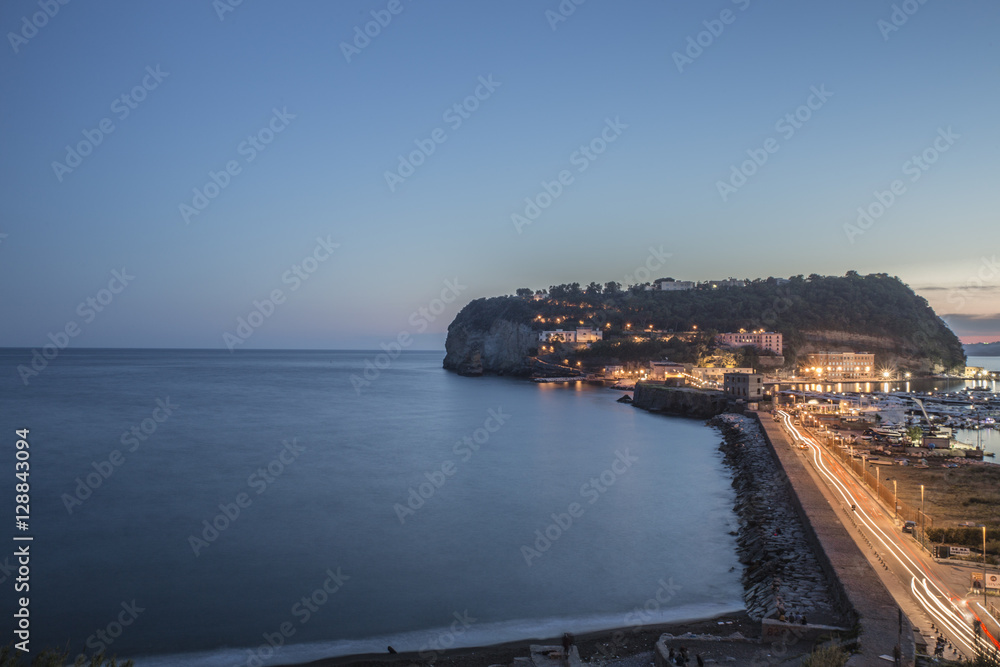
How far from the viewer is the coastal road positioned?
9.07m

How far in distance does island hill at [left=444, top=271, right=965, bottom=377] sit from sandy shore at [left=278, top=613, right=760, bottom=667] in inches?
2627

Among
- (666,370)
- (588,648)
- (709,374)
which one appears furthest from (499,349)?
(588,648)

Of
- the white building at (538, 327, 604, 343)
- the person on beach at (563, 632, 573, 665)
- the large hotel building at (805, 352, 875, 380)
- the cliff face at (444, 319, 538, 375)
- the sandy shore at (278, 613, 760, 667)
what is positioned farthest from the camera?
the white building at (538, 327, 604, 343)

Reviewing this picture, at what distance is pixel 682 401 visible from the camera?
166ft

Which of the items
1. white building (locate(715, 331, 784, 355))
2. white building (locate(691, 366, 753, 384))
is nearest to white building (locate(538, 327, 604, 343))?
white building (locate(715, 331, 784, 355))

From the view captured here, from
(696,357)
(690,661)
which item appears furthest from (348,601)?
(696,357)

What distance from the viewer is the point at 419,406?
54.3 metres

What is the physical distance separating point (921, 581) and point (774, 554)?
10.7 ft

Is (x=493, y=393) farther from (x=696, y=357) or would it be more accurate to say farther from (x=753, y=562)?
(x=753, y=562)

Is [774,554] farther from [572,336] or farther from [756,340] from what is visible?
[572,336]

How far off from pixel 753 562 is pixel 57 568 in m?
16.7

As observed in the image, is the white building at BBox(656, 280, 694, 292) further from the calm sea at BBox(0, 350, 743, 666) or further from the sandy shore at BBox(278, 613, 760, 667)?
the sandy shore at BBox(278, 613, 760, 667)

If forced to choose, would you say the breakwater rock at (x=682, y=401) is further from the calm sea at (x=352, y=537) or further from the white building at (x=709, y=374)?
the white building at (x=709, y=374)

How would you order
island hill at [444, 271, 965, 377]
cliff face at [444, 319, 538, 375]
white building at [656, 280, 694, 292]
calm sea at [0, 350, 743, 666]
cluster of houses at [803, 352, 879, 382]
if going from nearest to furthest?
1. calm sea at [0, 350, 743, 666]
2. cluster of houses at [803, 352, 879, 382]
3. island hill at [444, 271, 965, 377]
4. cliff face at [444, 319, 538, 375]
5. white building at [656, 280, 694, 292]
